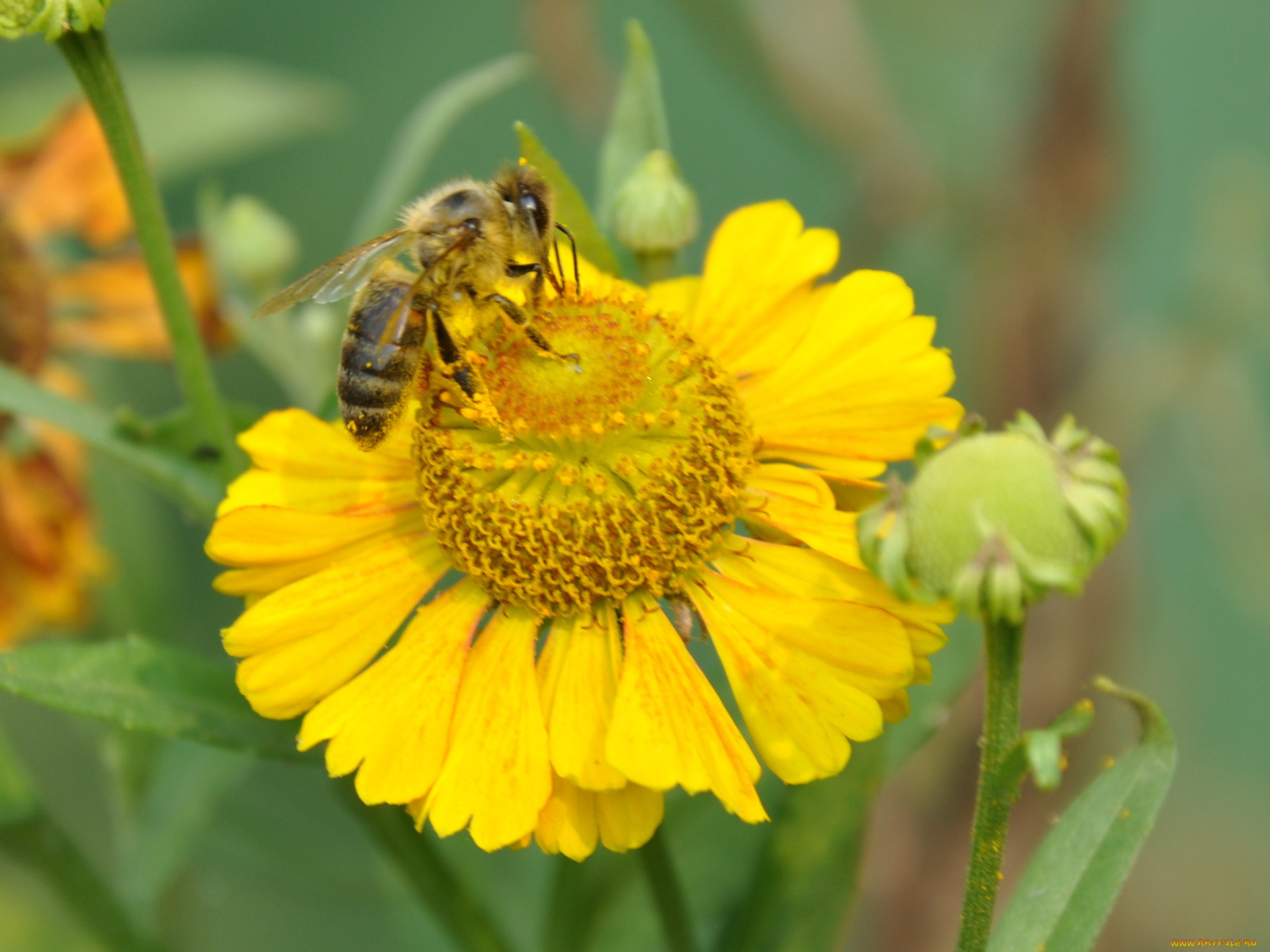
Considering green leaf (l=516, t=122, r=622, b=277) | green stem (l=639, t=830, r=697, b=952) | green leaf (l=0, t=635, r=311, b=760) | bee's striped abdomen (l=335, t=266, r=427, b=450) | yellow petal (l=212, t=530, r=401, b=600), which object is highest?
green leaf (l=516, t=122, r=622, b=277)

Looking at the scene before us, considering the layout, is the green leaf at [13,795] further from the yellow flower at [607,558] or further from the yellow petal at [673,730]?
the yellow petal at [673,730]

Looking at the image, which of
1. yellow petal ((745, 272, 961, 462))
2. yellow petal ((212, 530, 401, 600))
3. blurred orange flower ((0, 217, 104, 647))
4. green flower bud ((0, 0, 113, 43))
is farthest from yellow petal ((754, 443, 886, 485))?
blurred orange flower ((0, 217, 104, 647))

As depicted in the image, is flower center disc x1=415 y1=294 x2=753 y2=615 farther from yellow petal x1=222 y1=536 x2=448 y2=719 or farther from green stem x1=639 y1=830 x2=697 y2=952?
green stem x1=639 y1=830 x2=697 y2=952

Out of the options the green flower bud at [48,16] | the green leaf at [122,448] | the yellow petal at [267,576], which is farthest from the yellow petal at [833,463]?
the green flower bud at [48,16]

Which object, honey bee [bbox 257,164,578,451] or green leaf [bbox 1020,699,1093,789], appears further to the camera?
honey bee [bbox 257,164,578,451]

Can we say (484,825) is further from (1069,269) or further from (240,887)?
(1069,269)

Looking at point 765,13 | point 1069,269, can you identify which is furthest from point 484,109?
point 1069,269
